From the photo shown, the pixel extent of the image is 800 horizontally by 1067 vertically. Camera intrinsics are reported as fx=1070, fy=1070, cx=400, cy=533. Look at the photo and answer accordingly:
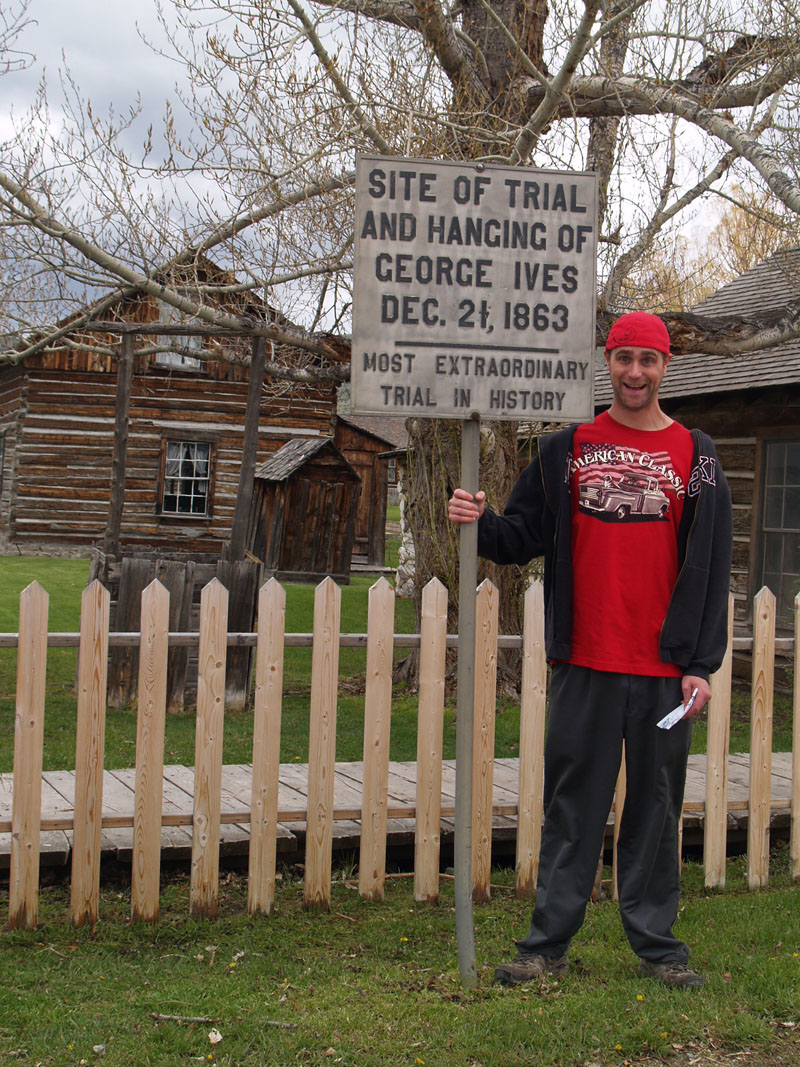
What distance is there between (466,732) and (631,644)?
62 cm

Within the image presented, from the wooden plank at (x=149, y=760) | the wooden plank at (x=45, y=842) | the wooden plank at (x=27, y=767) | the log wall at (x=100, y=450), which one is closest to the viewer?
the wooden plank at (x=27, y=767)

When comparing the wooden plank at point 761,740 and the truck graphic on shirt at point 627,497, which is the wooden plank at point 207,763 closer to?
the truck graphic on shirt at point 627,497

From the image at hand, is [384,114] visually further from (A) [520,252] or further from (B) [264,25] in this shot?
(A) [520,252]

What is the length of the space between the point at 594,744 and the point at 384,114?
6.43 metres

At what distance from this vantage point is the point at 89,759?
13.3 ft

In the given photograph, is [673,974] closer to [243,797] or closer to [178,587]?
[243,797]

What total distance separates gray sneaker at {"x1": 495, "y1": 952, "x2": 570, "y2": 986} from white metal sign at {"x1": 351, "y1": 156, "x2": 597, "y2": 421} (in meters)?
1.82

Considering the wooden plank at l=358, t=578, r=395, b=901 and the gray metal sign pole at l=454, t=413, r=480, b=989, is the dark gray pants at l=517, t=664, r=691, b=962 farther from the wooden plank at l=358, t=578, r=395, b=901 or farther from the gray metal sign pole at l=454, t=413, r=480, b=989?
the wooden plank at l=358, t=578, r=395, b=901

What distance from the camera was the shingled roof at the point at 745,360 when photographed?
440 inches

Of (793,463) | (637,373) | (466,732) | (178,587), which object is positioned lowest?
(466,732)

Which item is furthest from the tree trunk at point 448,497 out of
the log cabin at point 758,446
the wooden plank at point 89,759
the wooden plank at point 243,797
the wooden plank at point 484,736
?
the wooden plank at point 89,759

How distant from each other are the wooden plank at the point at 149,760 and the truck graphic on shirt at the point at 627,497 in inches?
65.8

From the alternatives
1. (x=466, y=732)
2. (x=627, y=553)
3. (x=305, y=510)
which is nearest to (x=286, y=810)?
(x=466, y=732)

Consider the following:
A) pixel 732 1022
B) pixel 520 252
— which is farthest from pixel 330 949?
pixel 520 252
